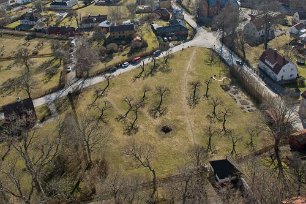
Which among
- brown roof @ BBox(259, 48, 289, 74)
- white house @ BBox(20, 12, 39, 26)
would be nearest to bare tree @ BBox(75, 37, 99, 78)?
brown roof @ BBox(259, 48, 289, 74)

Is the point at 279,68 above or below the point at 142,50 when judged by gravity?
above

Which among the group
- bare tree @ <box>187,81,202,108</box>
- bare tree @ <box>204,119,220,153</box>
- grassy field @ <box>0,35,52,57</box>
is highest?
grassy field @ <box>0,35,52,57</box>

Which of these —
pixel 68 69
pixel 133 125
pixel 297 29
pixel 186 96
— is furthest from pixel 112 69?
pixel 297 29

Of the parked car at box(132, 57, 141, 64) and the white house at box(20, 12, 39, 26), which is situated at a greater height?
the white house at box(20, 12, 39, 26)

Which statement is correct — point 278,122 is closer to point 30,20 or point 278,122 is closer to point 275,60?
point 275,60

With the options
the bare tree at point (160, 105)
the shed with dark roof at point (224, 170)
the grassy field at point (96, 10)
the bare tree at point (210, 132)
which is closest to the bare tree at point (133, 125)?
the bare tree at point (160, 105)

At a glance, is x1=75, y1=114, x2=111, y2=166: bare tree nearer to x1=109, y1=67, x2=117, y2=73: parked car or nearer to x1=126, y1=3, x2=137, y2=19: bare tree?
x1=109, y1=67, x2=117, y2=73: parked car

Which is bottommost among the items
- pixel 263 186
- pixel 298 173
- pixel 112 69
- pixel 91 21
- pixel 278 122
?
pixel 112 69

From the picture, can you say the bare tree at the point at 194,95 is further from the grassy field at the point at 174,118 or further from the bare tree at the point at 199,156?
the bare tree at the point at 199,156
